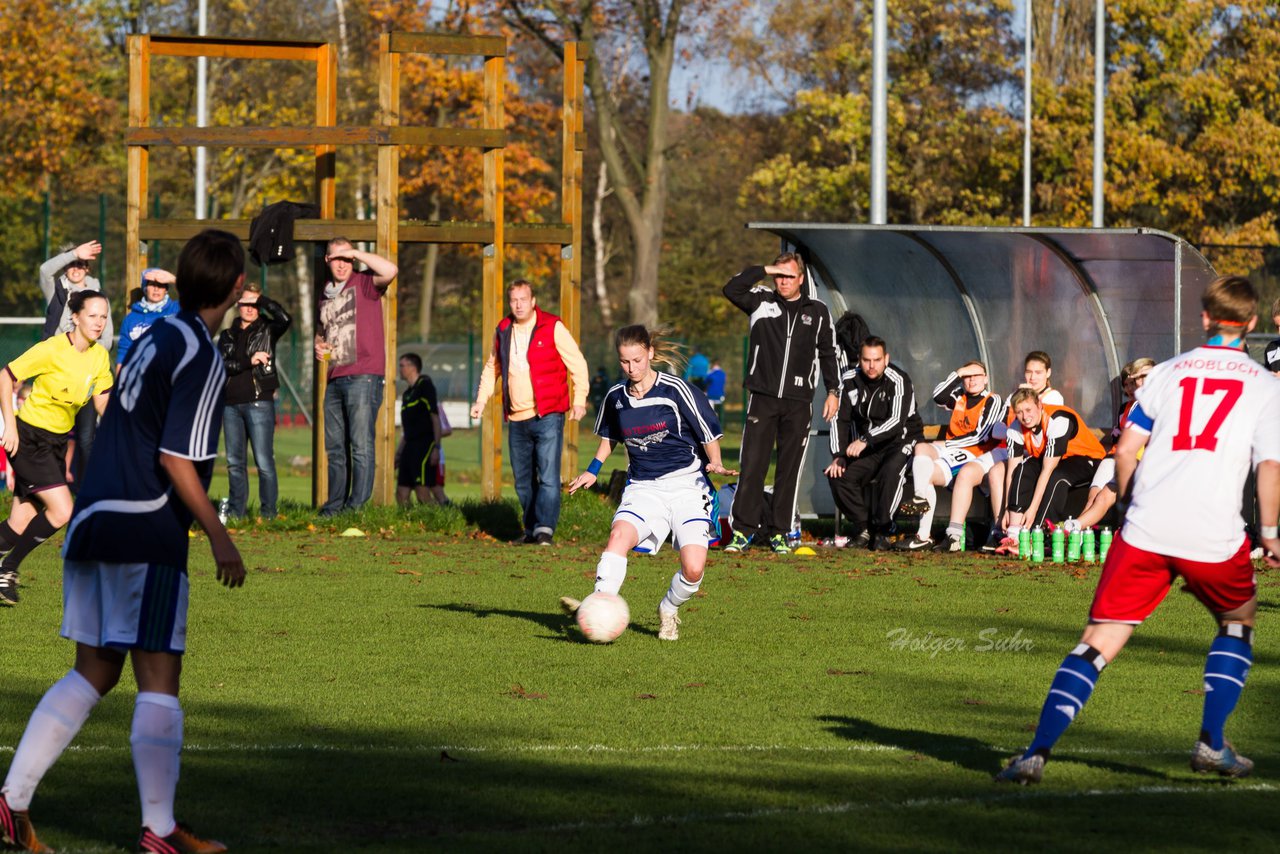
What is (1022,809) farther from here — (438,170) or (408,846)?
(438,170)

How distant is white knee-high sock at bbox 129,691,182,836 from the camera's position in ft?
18.0

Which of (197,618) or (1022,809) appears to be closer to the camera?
(1022,809)

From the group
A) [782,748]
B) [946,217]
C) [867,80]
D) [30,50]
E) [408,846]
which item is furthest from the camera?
[867,80]

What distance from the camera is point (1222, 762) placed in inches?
262

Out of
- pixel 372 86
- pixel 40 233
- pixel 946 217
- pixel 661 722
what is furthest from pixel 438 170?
pixel 661 722

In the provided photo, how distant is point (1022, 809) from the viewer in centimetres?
617

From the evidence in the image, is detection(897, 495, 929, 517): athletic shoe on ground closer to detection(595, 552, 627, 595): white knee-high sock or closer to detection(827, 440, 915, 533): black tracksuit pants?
detection(827, 440, 915, 533): black tracksuit pants

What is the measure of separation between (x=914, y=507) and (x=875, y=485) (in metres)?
0.39

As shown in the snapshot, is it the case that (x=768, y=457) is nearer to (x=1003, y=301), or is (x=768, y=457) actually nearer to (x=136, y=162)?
(x=1003, y=301)

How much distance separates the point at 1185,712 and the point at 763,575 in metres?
5.75

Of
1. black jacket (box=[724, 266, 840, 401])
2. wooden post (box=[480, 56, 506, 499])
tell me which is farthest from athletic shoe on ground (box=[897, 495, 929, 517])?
wooden post (box=[480, 56, 506, 499])

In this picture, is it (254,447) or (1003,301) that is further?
(1003,301)

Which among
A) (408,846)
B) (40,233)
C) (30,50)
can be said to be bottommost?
(408,846)

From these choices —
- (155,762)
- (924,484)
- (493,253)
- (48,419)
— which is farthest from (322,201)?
(155,762)
